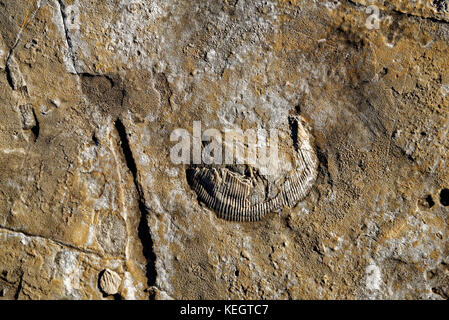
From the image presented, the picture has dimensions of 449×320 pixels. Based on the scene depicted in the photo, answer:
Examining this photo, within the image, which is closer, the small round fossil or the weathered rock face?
the weathered rock face

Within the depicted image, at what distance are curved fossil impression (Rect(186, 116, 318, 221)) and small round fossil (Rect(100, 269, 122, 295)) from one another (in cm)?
81

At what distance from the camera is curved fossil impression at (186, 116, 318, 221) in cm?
247

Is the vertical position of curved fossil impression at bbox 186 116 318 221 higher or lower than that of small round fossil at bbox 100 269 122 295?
higher

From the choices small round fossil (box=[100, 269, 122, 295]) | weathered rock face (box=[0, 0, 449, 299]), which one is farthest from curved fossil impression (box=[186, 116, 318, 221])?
small round fossil (box=[100, 269, 122, 295])

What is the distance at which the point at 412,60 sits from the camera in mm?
2439

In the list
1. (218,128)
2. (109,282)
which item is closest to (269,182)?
(218,128)

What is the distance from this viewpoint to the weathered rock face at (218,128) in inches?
96.0

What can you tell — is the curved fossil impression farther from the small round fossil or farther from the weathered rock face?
Answer: the small round fossil

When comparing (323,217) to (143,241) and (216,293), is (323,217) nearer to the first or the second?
(216,293)

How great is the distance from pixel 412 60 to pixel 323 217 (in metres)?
1.07

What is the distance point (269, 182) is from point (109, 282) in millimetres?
1173

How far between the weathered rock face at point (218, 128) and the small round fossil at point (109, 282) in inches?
0.5

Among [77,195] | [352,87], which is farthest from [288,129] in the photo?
[77,195]

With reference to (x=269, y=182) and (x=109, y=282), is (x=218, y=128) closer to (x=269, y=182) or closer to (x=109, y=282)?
(x=269, y=182)
